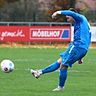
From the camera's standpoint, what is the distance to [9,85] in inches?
545

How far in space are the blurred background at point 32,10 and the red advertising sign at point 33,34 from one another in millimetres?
9523

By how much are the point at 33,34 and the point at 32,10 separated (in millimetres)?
15292

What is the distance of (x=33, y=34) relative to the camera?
3497 cm

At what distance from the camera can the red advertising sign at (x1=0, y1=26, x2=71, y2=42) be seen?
3478 centimetres

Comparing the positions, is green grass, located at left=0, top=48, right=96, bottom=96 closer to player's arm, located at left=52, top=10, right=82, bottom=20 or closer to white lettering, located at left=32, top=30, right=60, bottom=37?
player's arm, located at left=52, top=10, right=82, bottom=20

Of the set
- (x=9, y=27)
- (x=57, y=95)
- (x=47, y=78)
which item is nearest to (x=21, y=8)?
(x=9, y=27)

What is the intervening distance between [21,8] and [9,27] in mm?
15810

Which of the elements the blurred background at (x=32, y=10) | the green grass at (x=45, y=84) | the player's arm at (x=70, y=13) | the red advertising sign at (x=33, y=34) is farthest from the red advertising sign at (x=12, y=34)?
the player's arm at (x=70, y=13)

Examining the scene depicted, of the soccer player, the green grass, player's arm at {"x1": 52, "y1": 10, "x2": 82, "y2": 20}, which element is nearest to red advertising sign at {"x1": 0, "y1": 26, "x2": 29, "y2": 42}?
the green grass

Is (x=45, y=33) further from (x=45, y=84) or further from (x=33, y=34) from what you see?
(x=45, y=84)

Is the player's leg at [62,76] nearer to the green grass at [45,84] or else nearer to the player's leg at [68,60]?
the player's leg at [68,60]

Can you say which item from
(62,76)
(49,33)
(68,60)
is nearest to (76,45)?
(68,60)

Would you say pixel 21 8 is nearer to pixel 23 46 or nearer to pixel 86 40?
pixel 23 46

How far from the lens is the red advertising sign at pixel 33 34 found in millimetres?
34781
